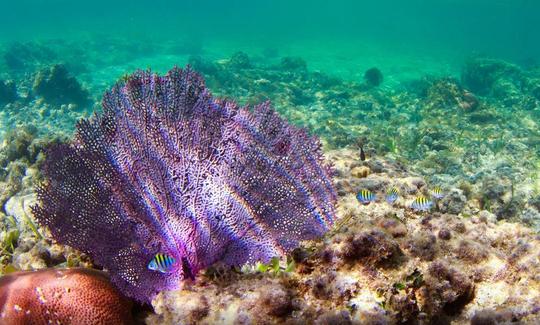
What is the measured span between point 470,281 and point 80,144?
387cm

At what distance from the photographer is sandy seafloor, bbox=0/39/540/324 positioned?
2721 millimetres

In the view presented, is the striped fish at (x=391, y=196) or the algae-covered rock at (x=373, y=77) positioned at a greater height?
the striped fish at (x=391, y=196)

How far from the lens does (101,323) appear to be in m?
2.95

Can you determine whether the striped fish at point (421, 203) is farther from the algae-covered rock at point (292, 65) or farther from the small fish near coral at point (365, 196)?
the algae-covered rock at point (292, 65)

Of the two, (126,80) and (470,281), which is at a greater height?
(126,80)

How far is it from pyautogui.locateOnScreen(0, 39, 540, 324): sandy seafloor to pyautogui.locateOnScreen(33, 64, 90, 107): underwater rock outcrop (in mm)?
96

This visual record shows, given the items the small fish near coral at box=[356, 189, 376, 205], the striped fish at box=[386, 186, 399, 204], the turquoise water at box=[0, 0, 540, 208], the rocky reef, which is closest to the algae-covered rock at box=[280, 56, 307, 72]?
the turquoise water at box=[0, 0, 540, 208]

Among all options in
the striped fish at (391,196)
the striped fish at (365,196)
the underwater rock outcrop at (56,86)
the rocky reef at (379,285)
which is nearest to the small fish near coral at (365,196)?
the striped fish at (365,196)

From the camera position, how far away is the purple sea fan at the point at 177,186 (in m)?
3.31

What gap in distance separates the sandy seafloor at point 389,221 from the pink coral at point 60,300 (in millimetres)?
340

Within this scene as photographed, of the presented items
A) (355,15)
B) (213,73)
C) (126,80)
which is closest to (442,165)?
(126,80)

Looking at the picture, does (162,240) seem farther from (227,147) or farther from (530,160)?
(530,160)

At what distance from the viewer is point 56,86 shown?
60.4ft

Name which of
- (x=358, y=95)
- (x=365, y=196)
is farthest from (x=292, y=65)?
(x=365, y=196)
